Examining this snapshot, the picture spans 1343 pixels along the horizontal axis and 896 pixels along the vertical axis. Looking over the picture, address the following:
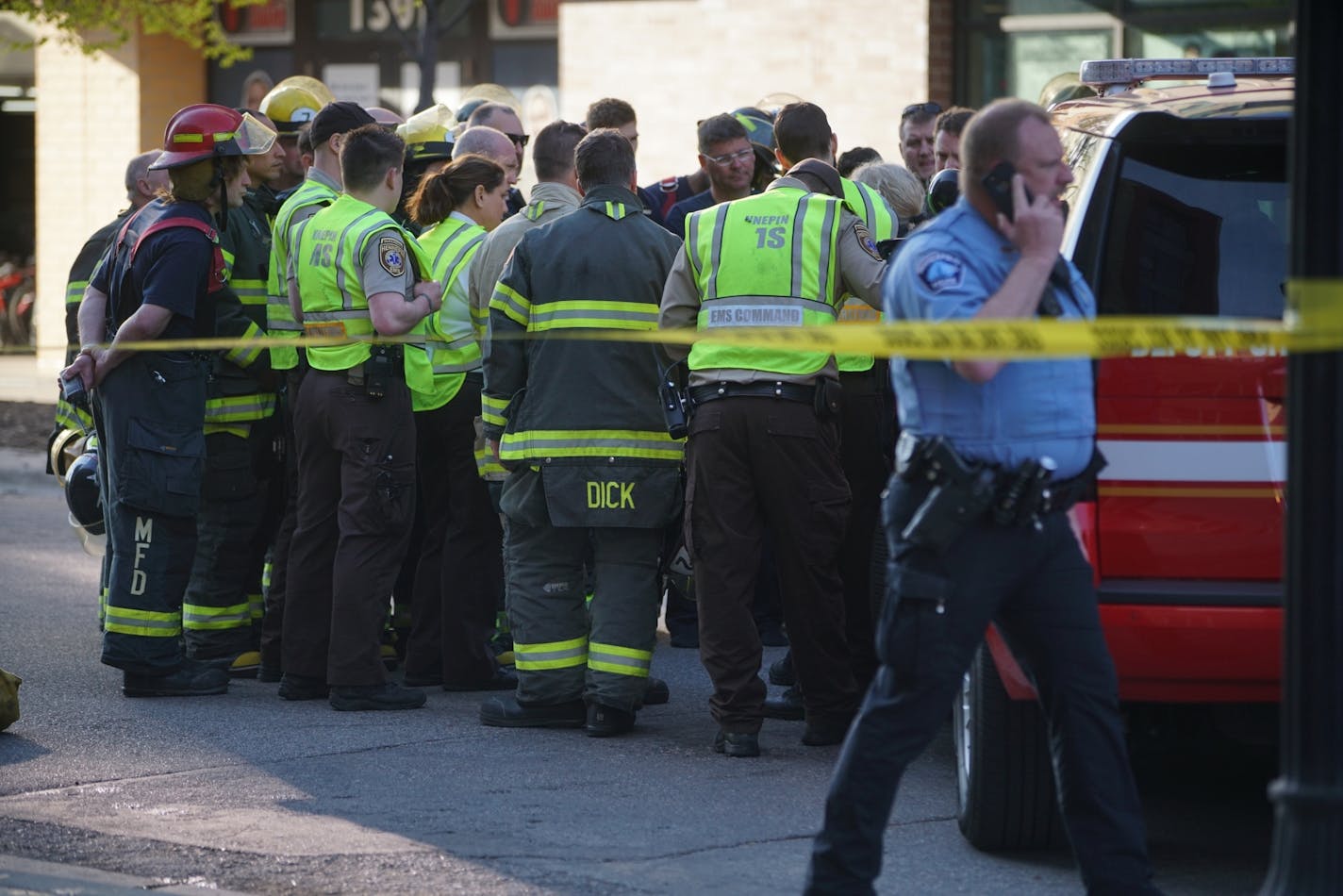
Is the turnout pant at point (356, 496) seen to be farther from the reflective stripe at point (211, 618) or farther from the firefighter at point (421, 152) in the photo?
the firefighter at point (421, 152)

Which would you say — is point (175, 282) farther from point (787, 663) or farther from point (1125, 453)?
point (1125, 453)

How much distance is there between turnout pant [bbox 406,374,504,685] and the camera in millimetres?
7445

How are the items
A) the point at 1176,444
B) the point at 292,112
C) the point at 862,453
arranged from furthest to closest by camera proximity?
the point at 292,112 → the point at 862,453 → the point at 1176,444

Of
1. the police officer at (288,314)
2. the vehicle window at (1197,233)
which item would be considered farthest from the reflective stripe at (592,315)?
the vehicle window at (1197,233)

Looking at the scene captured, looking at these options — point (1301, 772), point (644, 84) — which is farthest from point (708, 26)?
point (1301, 772)

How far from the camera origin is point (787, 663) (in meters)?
7.59

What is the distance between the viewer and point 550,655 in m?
6.71

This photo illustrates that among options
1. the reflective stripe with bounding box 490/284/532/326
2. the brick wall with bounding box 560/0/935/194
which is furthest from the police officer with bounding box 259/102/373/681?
the brick wall with bounding box 560/0/935/194

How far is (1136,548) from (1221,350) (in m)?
0.50

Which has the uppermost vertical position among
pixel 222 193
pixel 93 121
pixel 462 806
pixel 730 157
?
pixel 93 121

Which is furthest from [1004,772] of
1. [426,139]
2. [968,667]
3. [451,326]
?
[426,139]

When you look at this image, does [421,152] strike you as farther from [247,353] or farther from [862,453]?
[862,453]

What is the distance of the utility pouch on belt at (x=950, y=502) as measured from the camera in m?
4.12

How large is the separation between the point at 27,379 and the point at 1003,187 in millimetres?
17474
